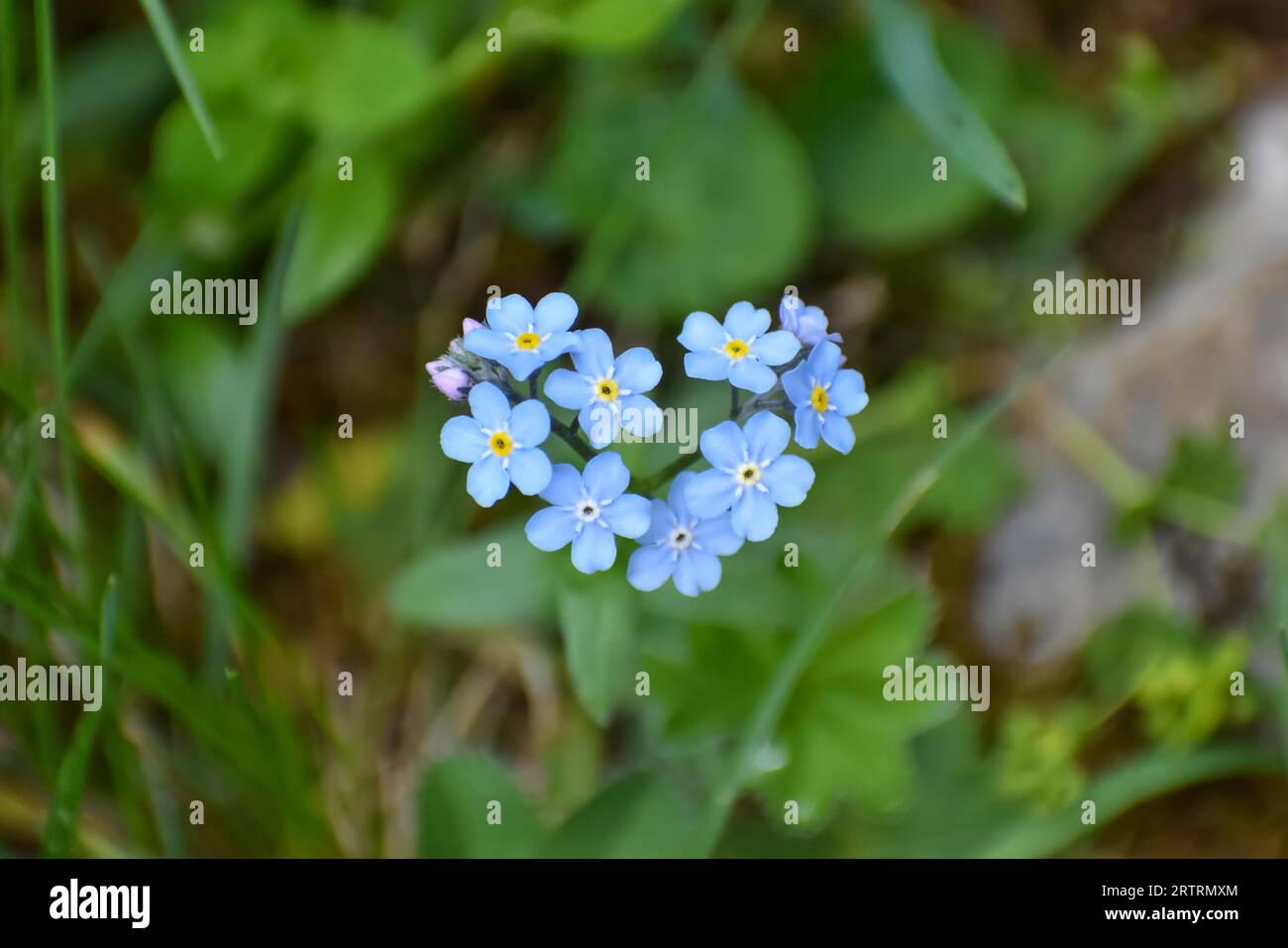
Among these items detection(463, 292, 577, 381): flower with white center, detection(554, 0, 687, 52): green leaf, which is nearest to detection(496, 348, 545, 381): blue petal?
detection(463, 292, 577, 381): flower with white center

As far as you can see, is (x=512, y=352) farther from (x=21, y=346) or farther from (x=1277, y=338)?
(x=1277, y=338)

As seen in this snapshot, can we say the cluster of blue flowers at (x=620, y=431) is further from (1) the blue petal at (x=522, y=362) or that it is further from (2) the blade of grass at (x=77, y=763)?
(2) the blade of grass at (x=77, y=763)

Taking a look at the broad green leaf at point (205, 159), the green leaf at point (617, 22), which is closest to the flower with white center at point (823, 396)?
the green leaf at point (617, 22)

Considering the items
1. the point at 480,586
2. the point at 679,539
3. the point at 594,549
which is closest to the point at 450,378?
the point at 594,549

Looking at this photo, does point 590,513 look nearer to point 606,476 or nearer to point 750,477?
point 606,476
